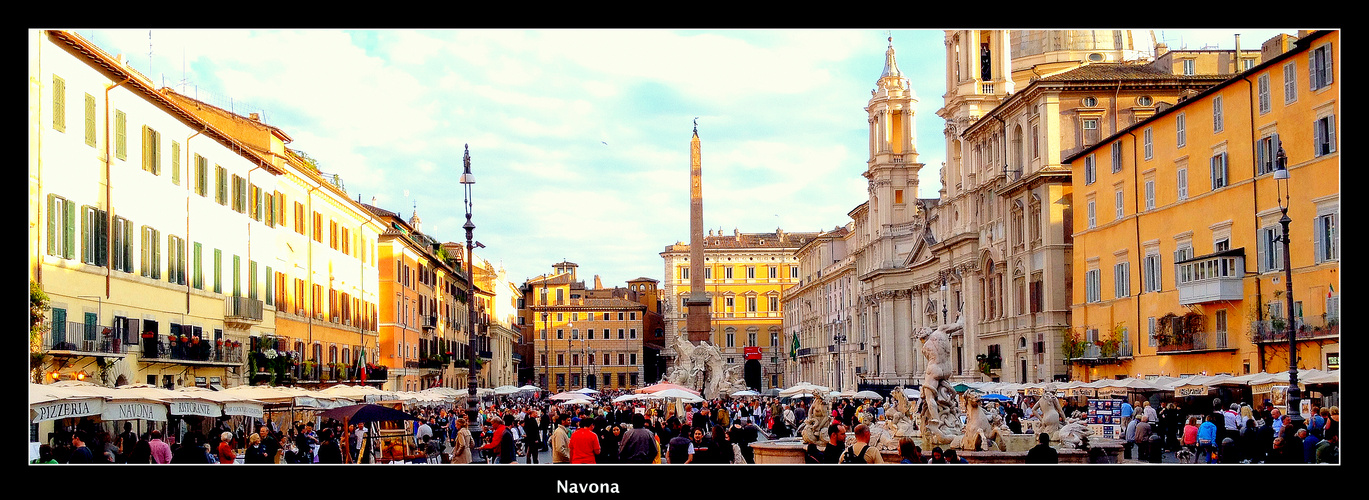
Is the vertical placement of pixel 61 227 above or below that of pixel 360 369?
above

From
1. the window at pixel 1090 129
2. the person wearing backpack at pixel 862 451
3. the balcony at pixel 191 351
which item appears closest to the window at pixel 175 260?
the balcony at pixel 191 351

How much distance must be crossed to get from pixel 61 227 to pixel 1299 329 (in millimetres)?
28444

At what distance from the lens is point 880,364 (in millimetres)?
97688

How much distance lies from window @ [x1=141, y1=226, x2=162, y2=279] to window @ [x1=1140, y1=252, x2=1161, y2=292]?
3054cm

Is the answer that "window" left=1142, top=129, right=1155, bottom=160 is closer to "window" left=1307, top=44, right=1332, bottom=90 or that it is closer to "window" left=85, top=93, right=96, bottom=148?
"window" left=1307, top=44, right=1332, bottom=90

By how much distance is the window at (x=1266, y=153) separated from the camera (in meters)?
36.6

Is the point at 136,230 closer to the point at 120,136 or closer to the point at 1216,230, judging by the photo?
the point at 120,136

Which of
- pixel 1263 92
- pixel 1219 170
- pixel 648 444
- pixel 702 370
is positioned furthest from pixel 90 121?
pixel 702 370

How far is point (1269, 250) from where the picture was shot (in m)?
37.8

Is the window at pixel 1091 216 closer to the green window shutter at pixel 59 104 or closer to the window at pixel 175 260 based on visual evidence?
the window at pixel 175 260

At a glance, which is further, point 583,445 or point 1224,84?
point 1224,84
